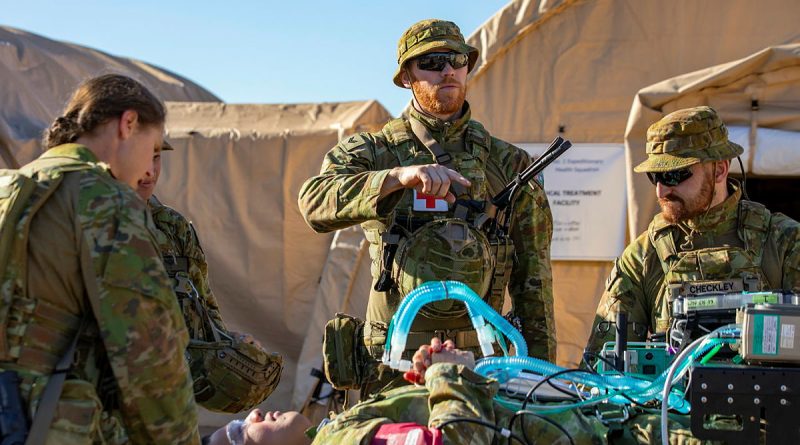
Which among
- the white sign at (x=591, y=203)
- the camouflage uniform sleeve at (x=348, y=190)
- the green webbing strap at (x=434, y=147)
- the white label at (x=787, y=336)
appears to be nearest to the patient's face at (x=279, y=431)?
the camouflage uniform sleeve at (x=348, y=190)

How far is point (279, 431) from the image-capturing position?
393 centimetres

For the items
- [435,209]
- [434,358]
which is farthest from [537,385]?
[435,209]

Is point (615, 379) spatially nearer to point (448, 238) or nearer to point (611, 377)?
point (611, 377)

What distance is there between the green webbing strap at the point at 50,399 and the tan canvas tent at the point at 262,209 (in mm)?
5172

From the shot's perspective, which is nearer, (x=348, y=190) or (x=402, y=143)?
(x=348, y=190)

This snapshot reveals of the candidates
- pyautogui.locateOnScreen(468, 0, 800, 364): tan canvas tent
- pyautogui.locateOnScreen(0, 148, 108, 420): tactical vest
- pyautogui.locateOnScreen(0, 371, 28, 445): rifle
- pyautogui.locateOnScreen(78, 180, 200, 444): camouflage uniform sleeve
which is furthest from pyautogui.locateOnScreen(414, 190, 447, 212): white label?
pyautogui.locateOnScreen(468, 0, 800, 364): tan canvas tent

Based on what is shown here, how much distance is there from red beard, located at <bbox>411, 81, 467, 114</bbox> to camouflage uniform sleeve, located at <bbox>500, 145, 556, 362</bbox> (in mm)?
348

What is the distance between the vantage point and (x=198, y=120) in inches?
329

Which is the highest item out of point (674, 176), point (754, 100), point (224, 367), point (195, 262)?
point (754, 100)

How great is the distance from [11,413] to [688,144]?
9.33ft

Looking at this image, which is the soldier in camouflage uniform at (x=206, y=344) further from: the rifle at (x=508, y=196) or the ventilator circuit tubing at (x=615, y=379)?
the ventilator circuit tubing at (x=615, y=379)

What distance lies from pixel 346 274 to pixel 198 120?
1891 mm

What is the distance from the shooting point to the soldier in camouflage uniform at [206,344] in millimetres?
4176

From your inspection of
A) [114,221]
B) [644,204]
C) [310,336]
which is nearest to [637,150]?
[644,204]
